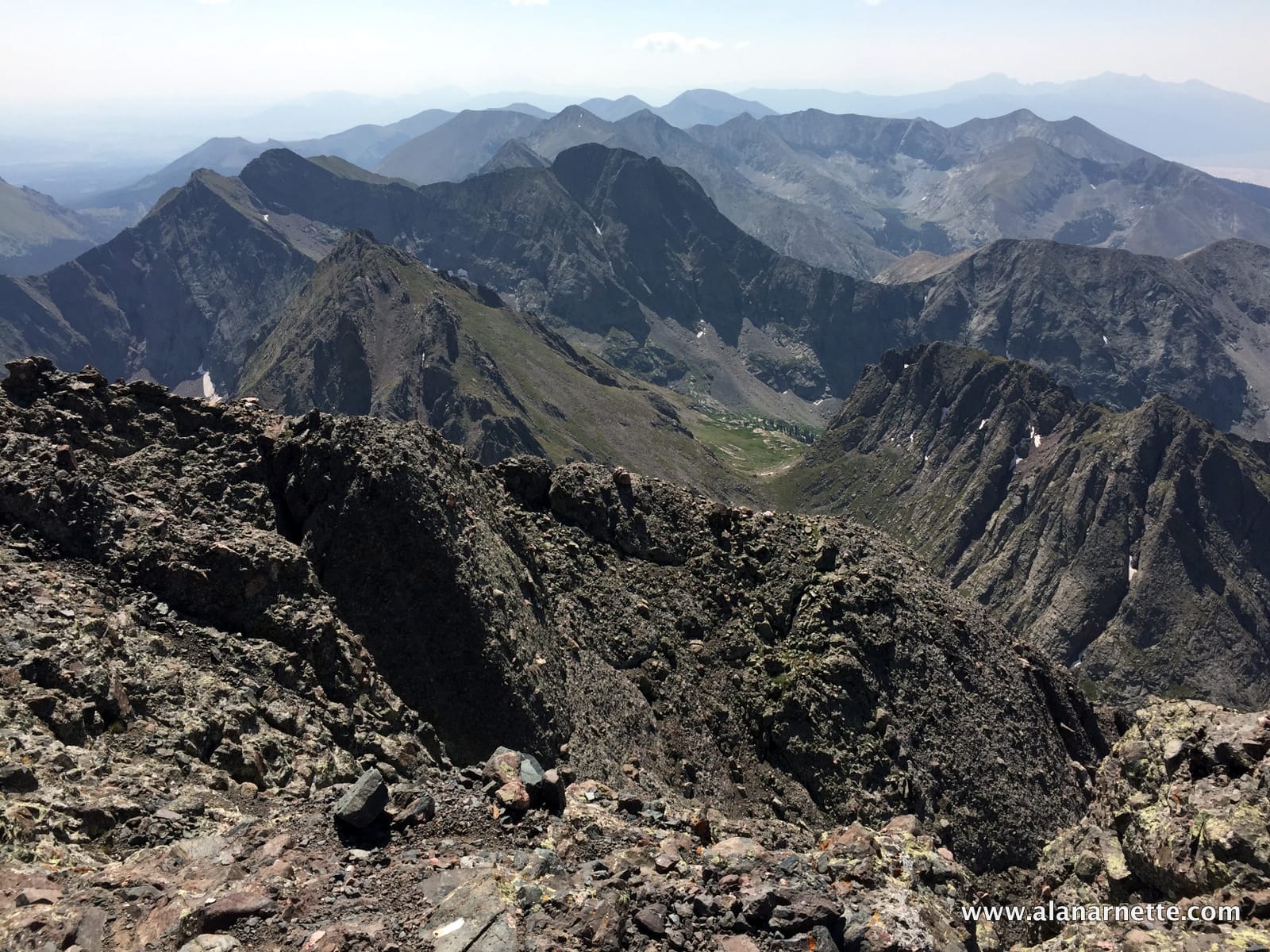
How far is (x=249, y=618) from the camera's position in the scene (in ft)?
113

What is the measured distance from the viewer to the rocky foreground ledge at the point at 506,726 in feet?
67.1

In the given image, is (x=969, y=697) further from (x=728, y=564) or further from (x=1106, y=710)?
(x=1106, y=710)

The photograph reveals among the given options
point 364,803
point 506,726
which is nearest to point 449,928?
point 364,803

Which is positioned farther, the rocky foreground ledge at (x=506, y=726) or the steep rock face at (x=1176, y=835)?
the steep rock face at (x=1176, y=835)

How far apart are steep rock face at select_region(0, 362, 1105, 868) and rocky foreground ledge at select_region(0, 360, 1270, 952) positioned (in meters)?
0.19

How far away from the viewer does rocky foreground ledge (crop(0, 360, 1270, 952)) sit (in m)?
20.5

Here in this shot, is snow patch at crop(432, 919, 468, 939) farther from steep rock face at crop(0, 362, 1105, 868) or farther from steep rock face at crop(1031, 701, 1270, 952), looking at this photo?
steep rock face at crop(0, 362, 1105, 868)

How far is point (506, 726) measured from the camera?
130 ft

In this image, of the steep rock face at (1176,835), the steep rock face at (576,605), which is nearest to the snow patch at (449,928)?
the steep rock face at (1176,835)

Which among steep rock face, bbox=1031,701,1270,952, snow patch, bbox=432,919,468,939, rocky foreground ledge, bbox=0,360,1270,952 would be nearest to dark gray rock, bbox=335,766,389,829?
rocky foreground ledge, bbox=0,360,1270,952

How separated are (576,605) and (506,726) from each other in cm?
1198

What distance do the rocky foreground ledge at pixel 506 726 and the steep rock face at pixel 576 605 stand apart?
0.19m

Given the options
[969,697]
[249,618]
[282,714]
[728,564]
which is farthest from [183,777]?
[969,697]

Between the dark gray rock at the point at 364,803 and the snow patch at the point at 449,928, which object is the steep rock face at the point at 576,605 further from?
the snow patch at the point at 449,928
